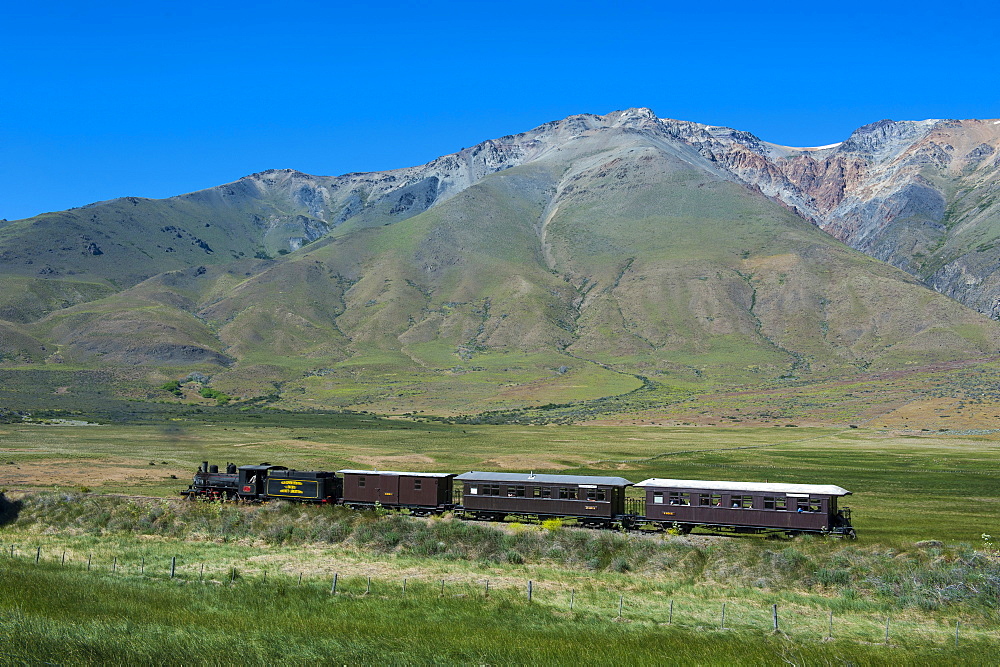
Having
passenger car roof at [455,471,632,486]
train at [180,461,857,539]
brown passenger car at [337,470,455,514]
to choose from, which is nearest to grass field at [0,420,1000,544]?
train at [180,461,857,539]

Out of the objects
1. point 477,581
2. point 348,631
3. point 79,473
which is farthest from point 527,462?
point 348,631

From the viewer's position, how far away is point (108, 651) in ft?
52.6

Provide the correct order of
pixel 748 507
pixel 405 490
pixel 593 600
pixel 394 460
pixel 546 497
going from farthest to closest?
1. pixel 394 460
2. pixel 405 490
3. pixel 546 497
4. pixel 748 507
5. pixel 593 600

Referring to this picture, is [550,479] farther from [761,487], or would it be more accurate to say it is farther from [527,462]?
[527,462]

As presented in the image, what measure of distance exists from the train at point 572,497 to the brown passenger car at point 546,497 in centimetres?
6

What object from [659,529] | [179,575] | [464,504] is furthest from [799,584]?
[179,575]

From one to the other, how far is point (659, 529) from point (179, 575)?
2822 centimetres

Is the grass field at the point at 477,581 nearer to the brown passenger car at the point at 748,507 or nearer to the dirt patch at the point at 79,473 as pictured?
the dirt patch at the point at 79,473

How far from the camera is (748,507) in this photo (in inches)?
1825

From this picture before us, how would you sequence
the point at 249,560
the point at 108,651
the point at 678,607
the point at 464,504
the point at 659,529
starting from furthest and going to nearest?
the point at 464,504 → the point at 659,529 → the point at 249,560 → the point at 678,607 → the point at 108,651

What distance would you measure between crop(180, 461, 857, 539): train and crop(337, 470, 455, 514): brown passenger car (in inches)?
2.7

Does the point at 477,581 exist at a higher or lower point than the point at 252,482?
lower

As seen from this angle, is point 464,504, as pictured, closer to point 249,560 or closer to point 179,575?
point 249,560

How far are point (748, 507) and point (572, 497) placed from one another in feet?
35.4
